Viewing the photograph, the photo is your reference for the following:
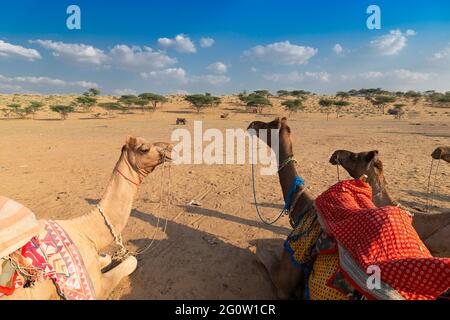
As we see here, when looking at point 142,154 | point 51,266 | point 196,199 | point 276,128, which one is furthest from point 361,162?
point 51,266

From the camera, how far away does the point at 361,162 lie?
4.21 meters

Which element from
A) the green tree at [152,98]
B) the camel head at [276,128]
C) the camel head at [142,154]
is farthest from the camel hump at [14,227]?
Result: the green tree at [152,98]

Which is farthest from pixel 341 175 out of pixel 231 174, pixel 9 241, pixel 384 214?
pixel 9 241

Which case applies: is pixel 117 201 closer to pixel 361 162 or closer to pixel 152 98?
pixel 361 162

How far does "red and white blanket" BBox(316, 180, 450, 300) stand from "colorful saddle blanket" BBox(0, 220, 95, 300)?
2.34 m

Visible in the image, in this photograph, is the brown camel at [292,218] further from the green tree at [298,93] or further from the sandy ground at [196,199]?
the green tree at [298,93]

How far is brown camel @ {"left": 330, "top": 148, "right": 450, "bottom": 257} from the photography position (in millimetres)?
3271

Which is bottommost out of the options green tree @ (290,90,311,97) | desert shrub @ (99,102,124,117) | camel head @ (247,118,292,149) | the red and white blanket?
the red and white blanket

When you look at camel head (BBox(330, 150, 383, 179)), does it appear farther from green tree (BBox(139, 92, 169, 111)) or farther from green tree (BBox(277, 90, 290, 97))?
green tree (BBox(277, 90, 290, 97))

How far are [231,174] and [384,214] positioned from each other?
21.4 ft

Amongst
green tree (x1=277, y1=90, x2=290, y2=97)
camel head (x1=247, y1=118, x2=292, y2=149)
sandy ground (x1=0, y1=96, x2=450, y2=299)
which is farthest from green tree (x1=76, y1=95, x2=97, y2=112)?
camel head (x1=247, y1=118, x2=292, y2=149)

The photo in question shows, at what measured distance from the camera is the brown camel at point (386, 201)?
10.7ft

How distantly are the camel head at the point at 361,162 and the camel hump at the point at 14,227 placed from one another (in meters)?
3.79

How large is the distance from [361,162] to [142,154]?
2919mm
